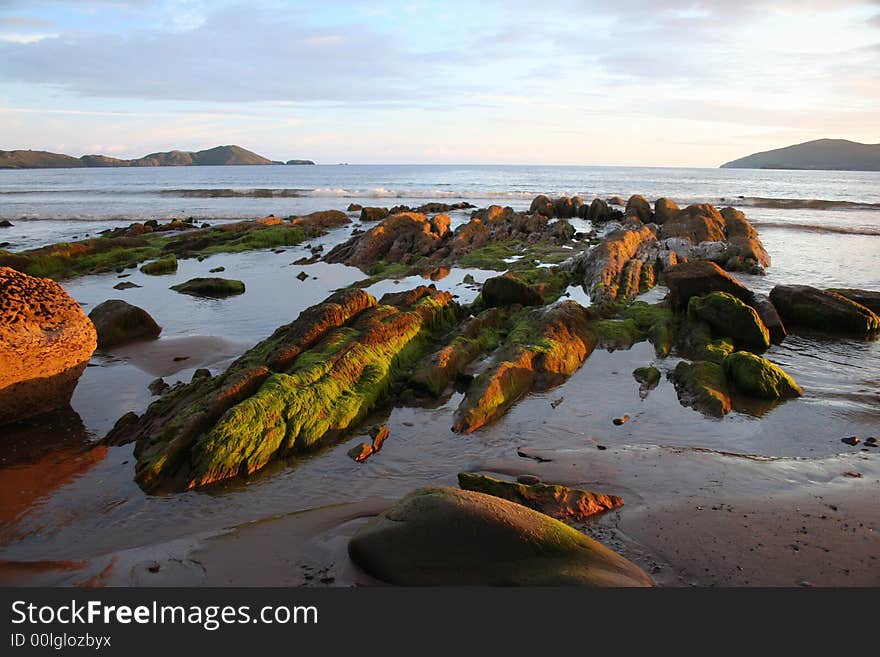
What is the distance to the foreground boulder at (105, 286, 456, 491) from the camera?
645 centimetres

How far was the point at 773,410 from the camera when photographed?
836 cm

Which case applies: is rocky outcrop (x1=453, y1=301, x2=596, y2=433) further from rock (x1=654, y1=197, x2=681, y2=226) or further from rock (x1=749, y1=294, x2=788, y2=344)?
rock (x1=654, y1=197, x2=681, y2=226)

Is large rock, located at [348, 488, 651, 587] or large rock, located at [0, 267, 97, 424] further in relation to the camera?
large rock, located at [0, 267, 97, 424]

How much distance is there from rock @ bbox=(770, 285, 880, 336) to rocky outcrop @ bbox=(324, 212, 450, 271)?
1332cm

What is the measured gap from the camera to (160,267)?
66.2ft

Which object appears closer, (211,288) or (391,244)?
(211,288)

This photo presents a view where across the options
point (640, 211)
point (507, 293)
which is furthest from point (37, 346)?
point (640, 211)

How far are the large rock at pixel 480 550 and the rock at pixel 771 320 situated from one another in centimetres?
922

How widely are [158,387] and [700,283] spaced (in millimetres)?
11095

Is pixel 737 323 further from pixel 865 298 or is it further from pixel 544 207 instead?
pixel 544 207

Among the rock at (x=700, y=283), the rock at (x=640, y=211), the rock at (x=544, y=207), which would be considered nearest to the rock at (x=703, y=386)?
the rock at (x=700, y=283)

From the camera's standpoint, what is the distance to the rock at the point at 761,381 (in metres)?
8.77

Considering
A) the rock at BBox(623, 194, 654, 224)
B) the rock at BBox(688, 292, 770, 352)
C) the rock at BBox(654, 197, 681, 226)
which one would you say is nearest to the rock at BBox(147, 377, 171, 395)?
the rock at BBox(688, 292, 770, 352)

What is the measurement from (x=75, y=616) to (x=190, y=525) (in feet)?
5.39
